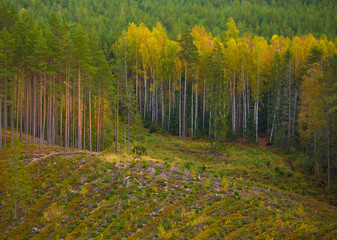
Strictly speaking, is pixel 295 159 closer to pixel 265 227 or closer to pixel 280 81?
pixel 280 81

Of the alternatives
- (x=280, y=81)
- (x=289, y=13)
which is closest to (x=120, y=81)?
(x=280, y=81)

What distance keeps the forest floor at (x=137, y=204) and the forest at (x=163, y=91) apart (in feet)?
26.4

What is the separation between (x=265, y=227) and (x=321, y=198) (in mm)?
11746

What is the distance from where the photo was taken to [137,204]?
1386cm

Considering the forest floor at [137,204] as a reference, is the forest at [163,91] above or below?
above

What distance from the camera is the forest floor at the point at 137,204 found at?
37.8ft

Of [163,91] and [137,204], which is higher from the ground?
[163,91]

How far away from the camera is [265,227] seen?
11203mm

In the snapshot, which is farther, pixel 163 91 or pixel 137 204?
pixel 163 91

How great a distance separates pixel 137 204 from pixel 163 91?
1382 inches

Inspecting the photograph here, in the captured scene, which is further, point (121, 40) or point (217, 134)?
point (121, 40)

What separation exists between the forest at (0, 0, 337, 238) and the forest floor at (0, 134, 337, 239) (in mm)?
8034

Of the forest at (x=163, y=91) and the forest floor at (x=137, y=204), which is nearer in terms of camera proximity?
the forest floor at (x=137, y=204)

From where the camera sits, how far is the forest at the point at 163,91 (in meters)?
26.5
